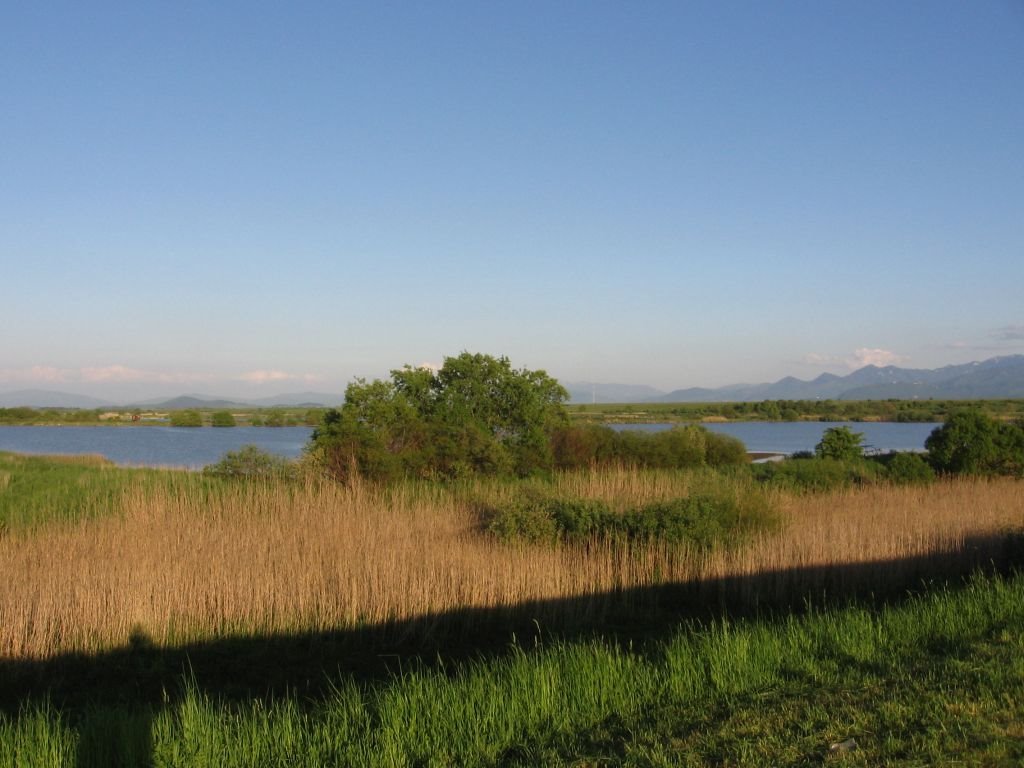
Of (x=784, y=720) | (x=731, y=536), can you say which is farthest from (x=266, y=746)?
(x=731, y=536)

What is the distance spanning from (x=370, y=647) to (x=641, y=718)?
4.63 m

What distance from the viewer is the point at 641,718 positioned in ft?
16.8

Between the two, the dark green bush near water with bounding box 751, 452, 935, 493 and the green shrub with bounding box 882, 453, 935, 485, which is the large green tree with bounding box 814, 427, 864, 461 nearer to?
the dark green bush near water with bounding box 751, 452, 935, 493

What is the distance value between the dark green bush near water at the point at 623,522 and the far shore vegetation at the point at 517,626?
0.17 feet

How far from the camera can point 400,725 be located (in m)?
4.98

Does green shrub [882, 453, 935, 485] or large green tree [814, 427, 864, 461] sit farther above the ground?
large green tree [814, 427, 864, 461]

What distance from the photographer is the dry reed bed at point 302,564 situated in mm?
8547

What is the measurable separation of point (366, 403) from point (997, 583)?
16.3 m

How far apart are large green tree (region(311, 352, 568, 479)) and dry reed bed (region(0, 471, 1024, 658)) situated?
665 centimetres

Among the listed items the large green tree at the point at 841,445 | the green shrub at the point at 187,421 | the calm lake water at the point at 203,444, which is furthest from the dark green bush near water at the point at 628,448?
the green shrub at the point at 187,421

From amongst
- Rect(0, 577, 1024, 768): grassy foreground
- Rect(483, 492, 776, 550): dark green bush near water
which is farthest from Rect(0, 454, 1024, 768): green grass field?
Rect(483, 492, 776, 550): dark green bush near water

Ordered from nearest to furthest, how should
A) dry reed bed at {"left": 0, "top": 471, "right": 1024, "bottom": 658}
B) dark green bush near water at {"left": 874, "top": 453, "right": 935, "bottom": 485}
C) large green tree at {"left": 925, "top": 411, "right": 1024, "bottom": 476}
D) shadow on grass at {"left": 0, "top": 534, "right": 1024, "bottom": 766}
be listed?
1. shadow on grass at {"left": 0, "top": 534, "right": 1024, "bottom": 766}
2. dry reed bed at {"left": 0, "top": 471, "right": 1024, "bottom": 658}
3. dark green bush near water at {"left": 874, "top": 453, "right": 935, "bottom": 485}
4. large green tree at {"left": 925, "top": 411, "right": 1024, "bottom": 476}

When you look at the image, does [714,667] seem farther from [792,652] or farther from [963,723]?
[963,723]

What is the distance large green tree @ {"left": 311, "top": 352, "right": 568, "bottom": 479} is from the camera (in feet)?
67.7
